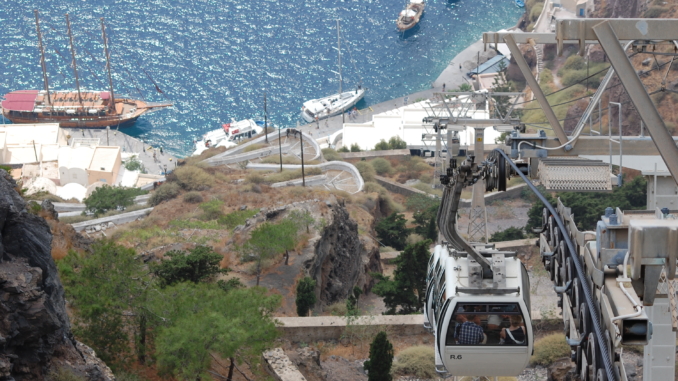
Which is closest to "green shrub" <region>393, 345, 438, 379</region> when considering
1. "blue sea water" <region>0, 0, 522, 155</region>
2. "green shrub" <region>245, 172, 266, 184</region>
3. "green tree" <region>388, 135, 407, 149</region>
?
"green shrub" <region>245, 172, 266, 184</region>

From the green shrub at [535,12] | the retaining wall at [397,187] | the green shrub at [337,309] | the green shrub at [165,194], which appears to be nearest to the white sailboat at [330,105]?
the green shrub at [535,12]

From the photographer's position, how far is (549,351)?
1113 inches

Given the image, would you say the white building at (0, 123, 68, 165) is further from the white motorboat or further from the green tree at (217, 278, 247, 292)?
the green tree at (217, 278, 247, 292)

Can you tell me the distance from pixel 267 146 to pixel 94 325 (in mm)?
61602

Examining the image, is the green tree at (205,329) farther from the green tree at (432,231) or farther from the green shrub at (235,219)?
the green tree at (432,231)

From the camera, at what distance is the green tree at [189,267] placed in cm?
2934

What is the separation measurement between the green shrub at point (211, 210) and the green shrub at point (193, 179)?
12173 mm

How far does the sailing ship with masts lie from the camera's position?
109 m

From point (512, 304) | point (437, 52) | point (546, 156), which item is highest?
point (437, 52)

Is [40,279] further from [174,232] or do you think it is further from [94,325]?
[174,232]

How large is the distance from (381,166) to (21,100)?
2106 inches

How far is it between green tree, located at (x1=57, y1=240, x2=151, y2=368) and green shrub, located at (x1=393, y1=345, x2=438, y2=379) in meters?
8.59

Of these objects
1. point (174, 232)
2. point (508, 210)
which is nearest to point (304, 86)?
point (508, 210)

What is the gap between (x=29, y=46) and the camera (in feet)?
388
